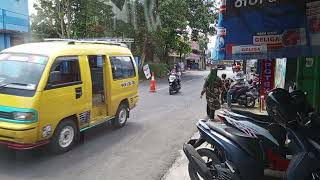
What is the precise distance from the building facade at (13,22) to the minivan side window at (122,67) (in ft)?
43.4

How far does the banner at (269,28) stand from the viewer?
5832mm

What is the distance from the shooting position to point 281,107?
4578 mm

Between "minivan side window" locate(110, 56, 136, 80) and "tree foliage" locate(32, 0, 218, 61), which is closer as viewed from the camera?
"minivan side window" locate(110, 56, 136, 80)

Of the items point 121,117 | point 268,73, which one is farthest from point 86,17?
point 268,73

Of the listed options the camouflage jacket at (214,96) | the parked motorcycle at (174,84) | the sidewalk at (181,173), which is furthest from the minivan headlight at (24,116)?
the parked motorcycle at (174,84)

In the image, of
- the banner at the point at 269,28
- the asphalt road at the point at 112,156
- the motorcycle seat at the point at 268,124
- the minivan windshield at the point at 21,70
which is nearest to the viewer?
the motorcycle seat at the point at 268,124

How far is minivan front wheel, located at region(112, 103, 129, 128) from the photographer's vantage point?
9719mm

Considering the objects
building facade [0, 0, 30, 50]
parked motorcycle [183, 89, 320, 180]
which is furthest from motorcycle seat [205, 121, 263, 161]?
building facade [0, 0, 30, 50]

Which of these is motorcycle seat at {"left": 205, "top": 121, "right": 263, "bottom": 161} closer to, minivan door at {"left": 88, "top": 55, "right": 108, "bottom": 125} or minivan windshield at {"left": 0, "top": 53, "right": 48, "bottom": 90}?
Result: minivan windshield at {"left": 0, "top": 53, "right": 48, "bottom": 90}

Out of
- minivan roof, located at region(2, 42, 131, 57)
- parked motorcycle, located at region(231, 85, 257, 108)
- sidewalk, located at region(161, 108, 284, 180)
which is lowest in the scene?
sidewalk, located at region(161, 108, 284, 180)

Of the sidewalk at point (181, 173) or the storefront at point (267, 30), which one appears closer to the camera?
the storefront at point (267, 30)

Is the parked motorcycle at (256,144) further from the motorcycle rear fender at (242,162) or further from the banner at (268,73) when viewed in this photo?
the banner at (268,73)

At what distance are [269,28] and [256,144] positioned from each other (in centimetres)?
214

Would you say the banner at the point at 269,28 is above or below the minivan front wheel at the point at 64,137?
above
